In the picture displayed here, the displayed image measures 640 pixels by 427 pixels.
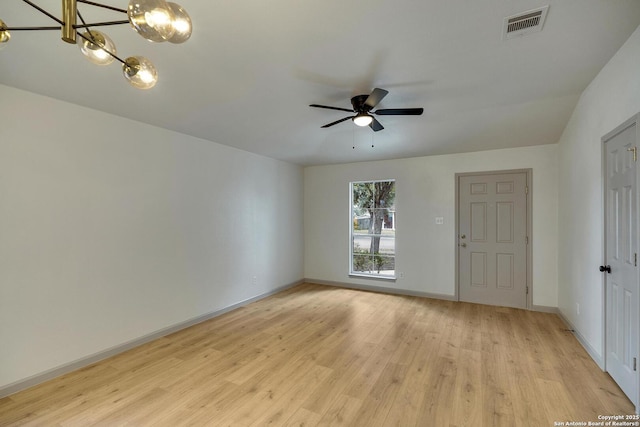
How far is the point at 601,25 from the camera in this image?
2.00 metres

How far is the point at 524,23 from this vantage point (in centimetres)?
195

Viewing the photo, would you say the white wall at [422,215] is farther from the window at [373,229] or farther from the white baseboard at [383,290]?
the window at [373,229]

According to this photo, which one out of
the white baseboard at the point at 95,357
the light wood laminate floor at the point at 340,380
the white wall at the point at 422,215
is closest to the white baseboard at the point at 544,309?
the white wall at the point at 422,215

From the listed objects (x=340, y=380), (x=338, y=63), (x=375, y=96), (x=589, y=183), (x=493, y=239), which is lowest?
(x=340, y=380)

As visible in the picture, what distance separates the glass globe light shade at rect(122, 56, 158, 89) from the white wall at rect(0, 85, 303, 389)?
190 cm

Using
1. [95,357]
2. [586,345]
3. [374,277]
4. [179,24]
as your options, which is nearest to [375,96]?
[179,24]

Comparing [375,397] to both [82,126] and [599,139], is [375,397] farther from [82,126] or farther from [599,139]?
[82,126]

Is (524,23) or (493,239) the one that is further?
(493,239)

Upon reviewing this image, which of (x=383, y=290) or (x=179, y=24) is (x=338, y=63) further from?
(x=383, y=290)

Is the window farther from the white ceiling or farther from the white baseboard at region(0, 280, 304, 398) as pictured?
the white baseboard at region(0, 280, 304, 398)

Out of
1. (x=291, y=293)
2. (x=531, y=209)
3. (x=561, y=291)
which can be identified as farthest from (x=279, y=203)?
(x=561, y=291)

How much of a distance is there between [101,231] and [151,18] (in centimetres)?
275

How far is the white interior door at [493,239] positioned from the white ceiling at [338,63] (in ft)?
3.54

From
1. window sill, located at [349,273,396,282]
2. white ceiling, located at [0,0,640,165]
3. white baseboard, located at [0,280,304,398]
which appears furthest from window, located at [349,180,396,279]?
white baseboard, located at [0,280,304,398]
